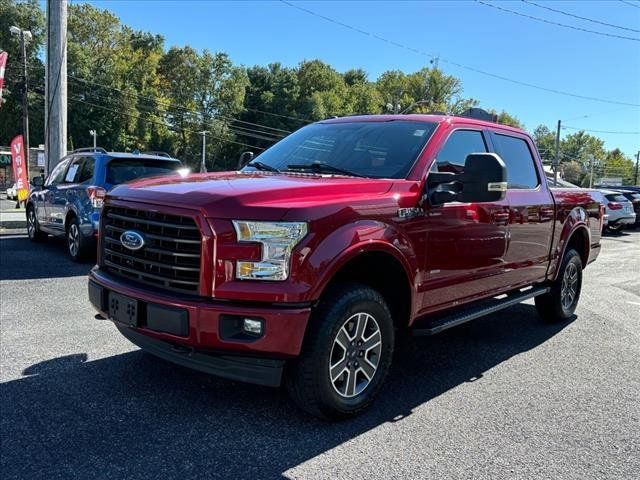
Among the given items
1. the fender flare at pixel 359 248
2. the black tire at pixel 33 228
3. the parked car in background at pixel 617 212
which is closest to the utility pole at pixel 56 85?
the black tire at pixel 33 228

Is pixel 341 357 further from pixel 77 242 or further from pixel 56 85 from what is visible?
pixel 56 85

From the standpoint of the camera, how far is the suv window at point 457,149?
14.1ft

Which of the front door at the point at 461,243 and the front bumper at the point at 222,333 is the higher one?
the front door at the point at 461,243

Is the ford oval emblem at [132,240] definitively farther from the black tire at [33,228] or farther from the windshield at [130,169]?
the black tire at [33,228]

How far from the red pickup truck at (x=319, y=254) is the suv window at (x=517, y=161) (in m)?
0.29

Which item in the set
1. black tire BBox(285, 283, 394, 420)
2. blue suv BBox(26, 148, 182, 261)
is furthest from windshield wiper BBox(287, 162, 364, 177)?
blue suv BBox(26, 148, 182, 261)

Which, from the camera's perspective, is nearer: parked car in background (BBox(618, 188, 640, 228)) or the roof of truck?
the roof of truck

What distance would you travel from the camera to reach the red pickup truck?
3.07m

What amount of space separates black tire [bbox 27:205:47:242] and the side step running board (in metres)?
8.85

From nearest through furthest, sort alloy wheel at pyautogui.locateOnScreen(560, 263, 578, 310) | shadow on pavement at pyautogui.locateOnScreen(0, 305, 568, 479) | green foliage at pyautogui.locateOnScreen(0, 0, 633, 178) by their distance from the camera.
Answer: shadow on pavement at pyautogui.locateOnScreen(0, 305, 568, 479) → alloy wheel at pyautogui.locateOnScreen(560, 263, 578, 310) → green foliage at pyautogui.locateOnScreen(0, 0, 633, 178)

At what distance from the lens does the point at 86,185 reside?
8539mm

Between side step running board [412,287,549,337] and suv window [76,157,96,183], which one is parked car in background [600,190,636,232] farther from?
suv window [76,157,96,183]

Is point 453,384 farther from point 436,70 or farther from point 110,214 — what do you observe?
point 436,70

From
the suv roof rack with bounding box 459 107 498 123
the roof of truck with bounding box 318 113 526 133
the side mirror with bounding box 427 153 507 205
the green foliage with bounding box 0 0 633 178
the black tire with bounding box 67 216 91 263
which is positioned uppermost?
the green foliage with bounding box 0 0 633 178
